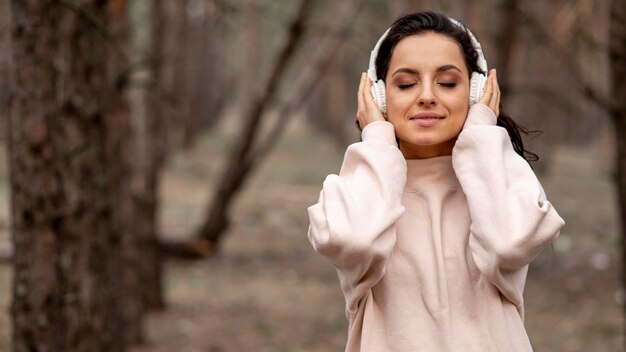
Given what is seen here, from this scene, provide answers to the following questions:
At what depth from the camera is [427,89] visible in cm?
248

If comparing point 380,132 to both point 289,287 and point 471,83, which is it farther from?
point 289,287

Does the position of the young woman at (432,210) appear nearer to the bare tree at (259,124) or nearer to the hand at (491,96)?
the hand at (491,96)

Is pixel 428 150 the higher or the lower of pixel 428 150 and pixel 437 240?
the higher

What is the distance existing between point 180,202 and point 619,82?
13.1 meters

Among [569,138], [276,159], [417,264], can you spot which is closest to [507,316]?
[417,264]

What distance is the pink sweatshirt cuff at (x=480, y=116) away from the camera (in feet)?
8.27

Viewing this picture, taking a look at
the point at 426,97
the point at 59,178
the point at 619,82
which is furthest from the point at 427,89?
the point at 619,82

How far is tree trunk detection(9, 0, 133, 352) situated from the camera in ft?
14.3

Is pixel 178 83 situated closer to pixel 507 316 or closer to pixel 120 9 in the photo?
pixel 120 9

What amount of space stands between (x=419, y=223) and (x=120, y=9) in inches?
208

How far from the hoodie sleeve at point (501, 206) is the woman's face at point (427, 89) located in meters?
0.05

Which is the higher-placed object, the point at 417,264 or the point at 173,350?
the point at 417,264

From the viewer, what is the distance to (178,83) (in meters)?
19.9

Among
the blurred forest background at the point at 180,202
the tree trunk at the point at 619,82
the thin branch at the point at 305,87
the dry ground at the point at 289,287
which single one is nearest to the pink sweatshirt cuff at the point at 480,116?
the blurred forest background at the point at 180,202
